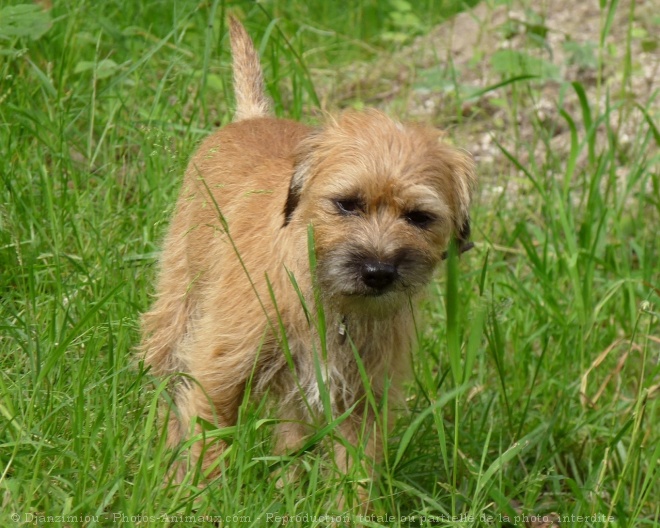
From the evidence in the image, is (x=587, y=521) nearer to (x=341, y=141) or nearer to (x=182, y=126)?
(x=341, y=141)

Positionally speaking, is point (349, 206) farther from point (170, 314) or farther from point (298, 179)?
point (170, 314)

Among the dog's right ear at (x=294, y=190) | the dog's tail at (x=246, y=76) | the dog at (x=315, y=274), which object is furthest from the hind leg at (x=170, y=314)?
the dog's tail at (x=246, y=76)

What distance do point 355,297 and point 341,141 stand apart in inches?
23.4

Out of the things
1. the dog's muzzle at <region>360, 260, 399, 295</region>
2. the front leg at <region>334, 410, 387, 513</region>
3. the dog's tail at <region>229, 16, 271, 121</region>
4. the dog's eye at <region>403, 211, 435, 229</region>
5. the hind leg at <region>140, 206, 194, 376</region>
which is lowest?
the front leg at <region>334, 410, 387, 513</region>

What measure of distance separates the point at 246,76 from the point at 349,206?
1504 millimetres

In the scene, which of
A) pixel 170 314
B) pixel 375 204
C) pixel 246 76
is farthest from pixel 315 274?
pixel 246 76

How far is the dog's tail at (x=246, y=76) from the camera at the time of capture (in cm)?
489

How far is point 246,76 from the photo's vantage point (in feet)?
16.1

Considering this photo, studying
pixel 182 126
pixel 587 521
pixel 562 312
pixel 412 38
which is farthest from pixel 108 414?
pixel 412 38

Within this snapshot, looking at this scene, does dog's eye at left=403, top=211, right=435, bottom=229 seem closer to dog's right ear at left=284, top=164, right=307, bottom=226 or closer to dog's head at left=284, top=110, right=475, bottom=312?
dog's head at left=284, top=110, right=475, bottom=312

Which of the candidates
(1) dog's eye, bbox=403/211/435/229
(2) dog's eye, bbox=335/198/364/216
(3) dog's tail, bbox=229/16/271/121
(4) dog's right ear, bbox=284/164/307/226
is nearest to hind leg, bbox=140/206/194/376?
(4) dog's right ear, bbox=284/164/307/226

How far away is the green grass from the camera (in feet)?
10.4

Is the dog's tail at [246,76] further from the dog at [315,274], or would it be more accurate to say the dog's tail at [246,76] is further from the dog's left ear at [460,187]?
the dog's left ear at [460,187]

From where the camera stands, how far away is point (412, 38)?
7902 mm
